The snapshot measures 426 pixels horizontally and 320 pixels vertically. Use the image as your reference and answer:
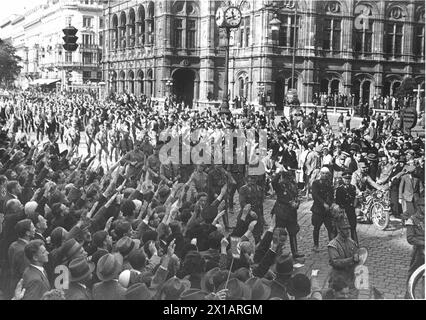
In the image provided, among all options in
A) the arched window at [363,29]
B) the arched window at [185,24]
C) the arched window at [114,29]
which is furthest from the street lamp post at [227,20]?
the arched window at [114,29]

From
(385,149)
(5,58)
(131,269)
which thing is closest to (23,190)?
(131,269)

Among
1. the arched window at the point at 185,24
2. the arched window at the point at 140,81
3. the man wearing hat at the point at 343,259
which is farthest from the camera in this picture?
the arched window at the point at 140,81

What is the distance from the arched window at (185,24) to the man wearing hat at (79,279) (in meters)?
46.3

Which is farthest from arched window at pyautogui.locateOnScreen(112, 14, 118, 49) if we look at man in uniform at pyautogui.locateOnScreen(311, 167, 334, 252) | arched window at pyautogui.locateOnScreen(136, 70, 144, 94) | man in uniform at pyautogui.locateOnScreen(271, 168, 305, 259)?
man in uniform at pyautogui.locateOnScreen(311, 167, 334, 252)

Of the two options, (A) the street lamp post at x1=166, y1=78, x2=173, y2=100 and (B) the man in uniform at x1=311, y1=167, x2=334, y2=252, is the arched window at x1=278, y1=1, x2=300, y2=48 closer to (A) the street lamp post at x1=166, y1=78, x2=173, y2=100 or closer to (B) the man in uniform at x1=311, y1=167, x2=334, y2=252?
(A) the street lamp post at x1=166, y1=78, x2=173, y2=100

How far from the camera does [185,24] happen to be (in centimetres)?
5153

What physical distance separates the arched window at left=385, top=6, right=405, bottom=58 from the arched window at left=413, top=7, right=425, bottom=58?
1143 millimetres

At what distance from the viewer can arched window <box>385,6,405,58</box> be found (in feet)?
136

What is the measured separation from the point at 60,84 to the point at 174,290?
74.4 feet

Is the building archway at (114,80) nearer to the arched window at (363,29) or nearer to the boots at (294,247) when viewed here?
the arched window at (363,29)

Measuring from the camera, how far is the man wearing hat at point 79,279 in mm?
6609

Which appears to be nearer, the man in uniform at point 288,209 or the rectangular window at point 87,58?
the man in uniform at point 288,209
